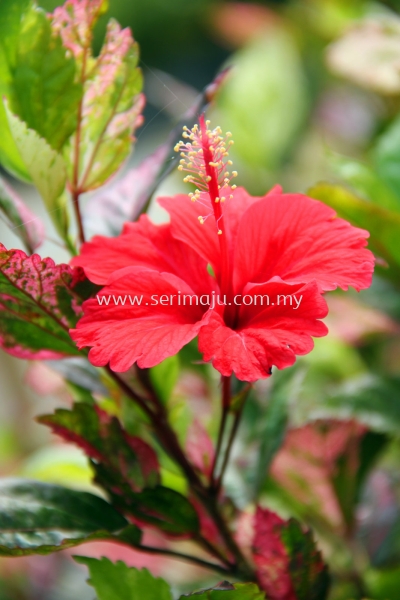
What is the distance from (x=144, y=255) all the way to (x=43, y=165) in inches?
3.4

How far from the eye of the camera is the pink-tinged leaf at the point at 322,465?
21.1 inches

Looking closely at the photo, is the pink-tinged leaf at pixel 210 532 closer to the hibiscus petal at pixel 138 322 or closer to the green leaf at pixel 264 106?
the hibiscus petal at pixel 138 322

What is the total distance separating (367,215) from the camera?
488 millimetres

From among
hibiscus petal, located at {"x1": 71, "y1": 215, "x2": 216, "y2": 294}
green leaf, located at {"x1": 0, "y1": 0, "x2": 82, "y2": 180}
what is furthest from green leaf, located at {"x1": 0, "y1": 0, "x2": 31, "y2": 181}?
hibiscus petal, located at {"x1": 71, "y1": 215, "x2": 216, "y2": 294}

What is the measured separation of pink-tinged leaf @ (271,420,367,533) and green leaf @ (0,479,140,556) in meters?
0.20

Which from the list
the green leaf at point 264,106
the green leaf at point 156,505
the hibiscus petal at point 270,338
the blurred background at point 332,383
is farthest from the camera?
the green leaf at point 264,106

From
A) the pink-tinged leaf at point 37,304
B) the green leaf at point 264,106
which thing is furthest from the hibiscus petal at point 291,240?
the green leaf at point 264,106

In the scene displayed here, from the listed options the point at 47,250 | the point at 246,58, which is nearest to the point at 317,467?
the point at 47,250

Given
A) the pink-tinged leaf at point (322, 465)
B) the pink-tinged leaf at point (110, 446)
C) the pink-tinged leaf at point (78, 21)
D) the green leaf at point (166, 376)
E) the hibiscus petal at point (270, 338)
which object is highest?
the pink-tinged leaf at point (78, 21)

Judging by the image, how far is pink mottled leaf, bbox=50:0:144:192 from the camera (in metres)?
0.38

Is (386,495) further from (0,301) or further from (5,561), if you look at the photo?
(5,561)

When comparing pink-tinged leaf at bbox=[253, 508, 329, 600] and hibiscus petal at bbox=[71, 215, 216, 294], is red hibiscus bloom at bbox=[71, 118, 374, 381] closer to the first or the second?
hibiscus petal at bbox=[71, 215, 216, 294]

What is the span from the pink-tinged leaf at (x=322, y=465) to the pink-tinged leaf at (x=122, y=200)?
24cm

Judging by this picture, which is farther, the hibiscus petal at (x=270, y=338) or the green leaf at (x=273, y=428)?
the green leaf at (x=273, y=428)
